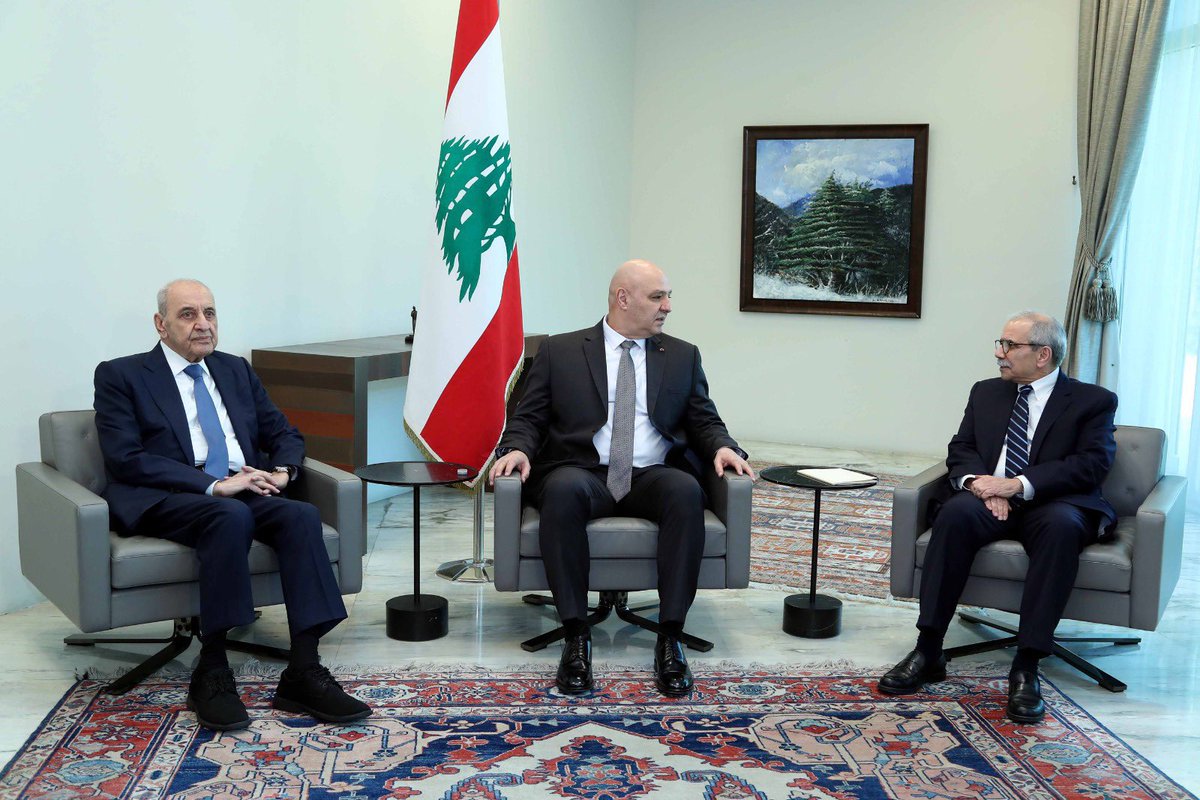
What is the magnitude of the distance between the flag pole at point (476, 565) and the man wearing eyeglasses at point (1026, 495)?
199 cm

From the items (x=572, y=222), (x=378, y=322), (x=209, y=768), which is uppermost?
(x=572, y=222)

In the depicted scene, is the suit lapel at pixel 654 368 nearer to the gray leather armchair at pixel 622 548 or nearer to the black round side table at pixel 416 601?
the gray leather armchair at pixel 622 548

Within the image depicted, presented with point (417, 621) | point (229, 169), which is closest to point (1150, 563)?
point (417, 621)

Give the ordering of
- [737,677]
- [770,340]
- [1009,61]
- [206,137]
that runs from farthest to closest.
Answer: [770,340]
[1009,61]
[206,137]
[737,677]

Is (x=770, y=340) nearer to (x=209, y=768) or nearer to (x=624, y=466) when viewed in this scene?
(x=624, y=466)

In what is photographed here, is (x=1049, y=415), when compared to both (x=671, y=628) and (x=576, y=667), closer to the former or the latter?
(x=671, y=628)

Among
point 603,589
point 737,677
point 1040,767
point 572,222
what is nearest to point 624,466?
point 603,589

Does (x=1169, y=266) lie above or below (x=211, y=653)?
above

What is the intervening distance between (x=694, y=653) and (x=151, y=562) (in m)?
1.89

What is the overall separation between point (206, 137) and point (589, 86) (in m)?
4.01

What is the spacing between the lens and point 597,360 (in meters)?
4.41

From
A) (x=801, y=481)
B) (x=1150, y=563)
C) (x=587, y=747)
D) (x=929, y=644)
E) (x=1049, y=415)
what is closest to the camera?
(x=587, y=747)

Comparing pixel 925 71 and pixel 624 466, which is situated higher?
pixel 925 71

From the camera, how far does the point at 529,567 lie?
4.03 m
